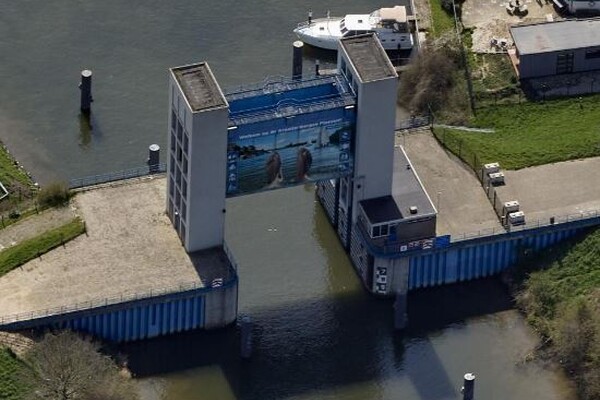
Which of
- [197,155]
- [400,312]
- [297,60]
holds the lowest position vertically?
[400,312]

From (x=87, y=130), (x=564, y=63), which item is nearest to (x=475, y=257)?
(x=564, y=63)

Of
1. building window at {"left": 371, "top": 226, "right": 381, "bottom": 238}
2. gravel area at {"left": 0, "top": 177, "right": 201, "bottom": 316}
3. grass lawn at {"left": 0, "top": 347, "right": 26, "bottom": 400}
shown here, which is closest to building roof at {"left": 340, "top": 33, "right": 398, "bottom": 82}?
building window at {"left": 371, "top": 226, "right": 381, "bottom": 238}

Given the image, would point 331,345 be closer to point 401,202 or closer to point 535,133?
point 401,202

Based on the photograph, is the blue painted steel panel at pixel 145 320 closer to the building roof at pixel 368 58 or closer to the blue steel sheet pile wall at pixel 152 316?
the blue steel sheet pile wall at pixel 152 316

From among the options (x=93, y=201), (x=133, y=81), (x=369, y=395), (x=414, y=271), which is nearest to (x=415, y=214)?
(x=414, y=271)

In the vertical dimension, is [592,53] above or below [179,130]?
above

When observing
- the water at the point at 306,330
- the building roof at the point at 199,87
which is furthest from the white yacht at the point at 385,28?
the building roof at the point at 199,87

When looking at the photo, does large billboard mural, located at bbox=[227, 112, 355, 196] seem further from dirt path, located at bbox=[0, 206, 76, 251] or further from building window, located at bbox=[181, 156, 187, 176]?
dirt path, located at bbox=[0, 206, 76, 251]
